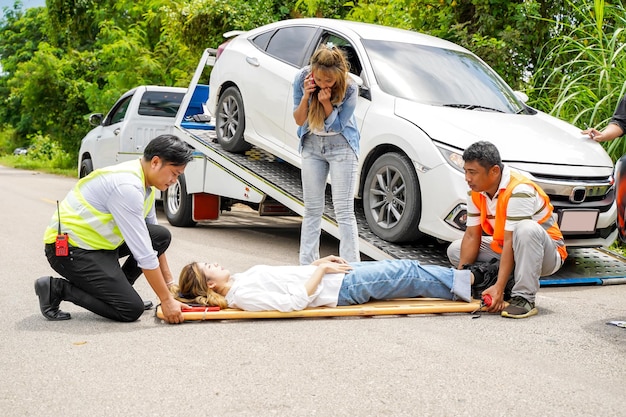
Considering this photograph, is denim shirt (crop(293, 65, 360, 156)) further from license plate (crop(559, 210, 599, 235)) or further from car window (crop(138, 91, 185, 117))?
car window (crop(138, 91, 185, 117))

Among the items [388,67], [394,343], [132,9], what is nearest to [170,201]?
[388,67]

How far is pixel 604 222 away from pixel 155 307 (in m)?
3.69

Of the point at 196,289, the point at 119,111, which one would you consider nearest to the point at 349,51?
the point at 196,289

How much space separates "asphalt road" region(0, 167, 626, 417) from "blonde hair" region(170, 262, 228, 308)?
0.17 meters

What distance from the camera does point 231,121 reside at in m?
9.34

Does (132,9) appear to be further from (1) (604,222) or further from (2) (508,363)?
(2) (508,363)

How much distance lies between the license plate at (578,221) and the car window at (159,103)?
7.56 m

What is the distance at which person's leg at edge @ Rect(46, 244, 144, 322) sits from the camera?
199 inches

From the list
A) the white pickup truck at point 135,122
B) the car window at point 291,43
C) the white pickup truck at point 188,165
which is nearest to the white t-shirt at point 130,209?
the car window at point 291,43

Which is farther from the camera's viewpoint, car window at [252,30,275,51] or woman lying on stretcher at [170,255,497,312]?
car window at [252,30,275,51]

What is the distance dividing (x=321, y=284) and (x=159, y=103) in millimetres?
7922

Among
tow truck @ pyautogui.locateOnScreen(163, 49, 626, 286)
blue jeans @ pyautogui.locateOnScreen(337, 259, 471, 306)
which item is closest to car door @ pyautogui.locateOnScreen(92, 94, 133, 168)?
tow truck @ pyautogui.locateOnScreen(163, 49, 626, 286)

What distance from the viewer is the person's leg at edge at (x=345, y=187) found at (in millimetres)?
6473

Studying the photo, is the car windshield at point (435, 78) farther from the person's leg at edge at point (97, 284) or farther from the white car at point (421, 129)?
the person's leg at edge at point (97, 284)
